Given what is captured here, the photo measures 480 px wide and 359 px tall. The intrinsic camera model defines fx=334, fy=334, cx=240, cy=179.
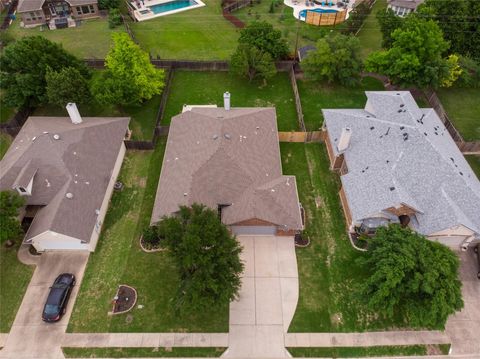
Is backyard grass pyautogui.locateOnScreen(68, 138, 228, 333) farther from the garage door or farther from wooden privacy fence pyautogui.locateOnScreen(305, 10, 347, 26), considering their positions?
wooden privacy fence pyautogui.locateOnScreen(305, 10, 347, 26)

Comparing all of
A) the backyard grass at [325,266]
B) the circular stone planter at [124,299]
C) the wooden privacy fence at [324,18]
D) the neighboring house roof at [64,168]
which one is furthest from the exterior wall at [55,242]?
the wooden privacy fence at [324,18]

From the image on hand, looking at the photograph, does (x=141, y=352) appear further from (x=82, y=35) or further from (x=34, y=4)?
(x=34, y=4)

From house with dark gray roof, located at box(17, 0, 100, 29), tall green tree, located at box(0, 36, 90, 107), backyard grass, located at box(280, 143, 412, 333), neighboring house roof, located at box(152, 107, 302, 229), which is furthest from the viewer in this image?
house with dark gray roof, located at box(17, 0, 100, 29)

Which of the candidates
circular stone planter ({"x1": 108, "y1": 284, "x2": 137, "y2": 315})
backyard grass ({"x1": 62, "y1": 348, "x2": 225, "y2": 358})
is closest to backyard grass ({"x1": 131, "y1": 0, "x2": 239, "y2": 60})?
circular stone planter ({"x1": 108, "y1": 284, "x2": 137, "y2": 315})

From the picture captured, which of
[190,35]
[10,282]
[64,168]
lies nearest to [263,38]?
[190,35]

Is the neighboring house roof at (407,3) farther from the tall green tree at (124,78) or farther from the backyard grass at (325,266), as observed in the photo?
the tall green tree at (124,78)
